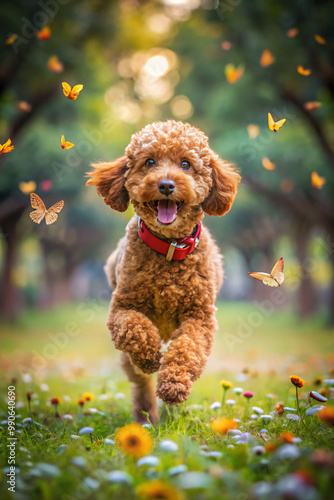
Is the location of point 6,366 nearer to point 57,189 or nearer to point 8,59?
point 8,59

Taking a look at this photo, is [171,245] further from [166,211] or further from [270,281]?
[270,281]

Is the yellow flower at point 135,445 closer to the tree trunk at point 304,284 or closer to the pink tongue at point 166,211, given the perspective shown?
the pink tongue at point 166,211

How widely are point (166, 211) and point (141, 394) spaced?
1.59 m

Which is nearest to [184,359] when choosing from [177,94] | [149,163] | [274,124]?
[149,163]

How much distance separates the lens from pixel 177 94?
15539mm

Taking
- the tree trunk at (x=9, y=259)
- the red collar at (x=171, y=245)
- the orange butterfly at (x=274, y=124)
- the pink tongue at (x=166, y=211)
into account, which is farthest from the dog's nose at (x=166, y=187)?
the tree trunk at (x=9, y=259)

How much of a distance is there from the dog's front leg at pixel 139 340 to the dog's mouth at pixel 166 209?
66 cm

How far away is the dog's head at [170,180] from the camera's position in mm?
2662

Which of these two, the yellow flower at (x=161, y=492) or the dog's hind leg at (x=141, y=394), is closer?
the yellow flower at (x=161, y=492)

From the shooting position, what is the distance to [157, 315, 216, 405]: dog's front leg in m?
2.41

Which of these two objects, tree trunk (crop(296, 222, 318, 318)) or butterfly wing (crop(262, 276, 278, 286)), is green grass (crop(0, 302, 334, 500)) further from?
tree trunk (crop(296, 222, 318, 318))

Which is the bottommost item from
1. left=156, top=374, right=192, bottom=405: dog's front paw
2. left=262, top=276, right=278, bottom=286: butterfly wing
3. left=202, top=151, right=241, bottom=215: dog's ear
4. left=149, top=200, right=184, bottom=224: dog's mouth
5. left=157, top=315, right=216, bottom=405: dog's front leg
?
left=156, top=374, right=192, bottom=405: dog's front paw

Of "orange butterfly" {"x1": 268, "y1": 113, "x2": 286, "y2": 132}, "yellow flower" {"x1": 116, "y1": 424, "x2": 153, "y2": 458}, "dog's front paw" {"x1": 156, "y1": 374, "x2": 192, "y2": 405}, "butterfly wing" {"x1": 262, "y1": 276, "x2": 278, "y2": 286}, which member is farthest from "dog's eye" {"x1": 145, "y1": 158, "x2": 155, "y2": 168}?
"yellow flower" {"x1": 116, "y1": 424, "x2": 153, "y2": 458}

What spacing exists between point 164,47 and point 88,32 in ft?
16.2
